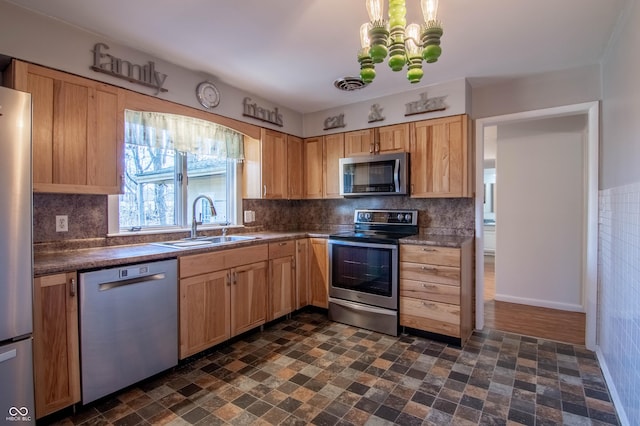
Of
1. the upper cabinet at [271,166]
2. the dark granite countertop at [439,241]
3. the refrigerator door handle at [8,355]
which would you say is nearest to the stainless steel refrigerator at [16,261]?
the refrigerator door handle at [8,355]

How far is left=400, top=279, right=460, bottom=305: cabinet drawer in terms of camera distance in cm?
270

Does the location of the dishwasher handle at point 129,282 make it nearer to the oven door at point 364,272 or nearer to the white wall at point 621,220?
the oven door at point 364,272

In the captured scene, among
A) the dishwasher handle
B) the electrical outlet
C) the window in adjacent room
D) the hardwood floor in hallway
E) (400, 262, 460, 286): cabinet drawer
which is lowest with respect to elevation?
the hardwood floor in hallway

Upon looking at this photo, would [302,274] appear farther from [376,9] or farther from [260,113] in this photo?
[376,9]

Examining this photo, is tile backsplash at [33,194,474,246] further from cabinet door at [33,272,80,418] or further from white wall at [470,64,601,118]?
white wall at [470,64,601,118]

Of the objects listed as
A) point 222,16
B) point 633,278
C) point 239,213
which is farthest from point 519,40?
point 239,213

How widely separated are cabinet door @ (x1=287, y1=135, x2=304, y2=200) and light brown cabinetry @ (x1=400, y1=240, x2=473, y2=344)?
1599mm

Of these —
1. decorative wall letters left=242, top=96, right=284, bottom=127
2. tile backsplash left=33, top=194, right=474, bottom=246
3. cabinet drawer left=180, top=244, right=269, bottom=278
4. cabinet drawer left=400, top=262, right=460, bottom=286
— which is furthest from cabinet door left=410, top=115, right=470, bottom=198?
cabinet drawer left=180, top=244, right=269, bottom=278

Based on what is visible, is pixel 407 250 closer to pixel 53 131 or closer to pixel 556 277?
pixel 556 277

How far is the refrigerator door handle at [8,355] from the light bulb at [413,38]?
2.41m

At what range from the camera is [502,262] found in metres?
4.02

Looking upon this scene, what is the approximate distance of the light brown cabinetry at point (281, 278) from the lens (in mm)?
3131

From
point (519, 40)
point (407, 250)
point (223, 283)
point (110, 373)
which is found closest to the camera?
point (110, 373)

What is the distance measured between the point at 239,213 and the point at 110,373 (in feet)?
6.44
